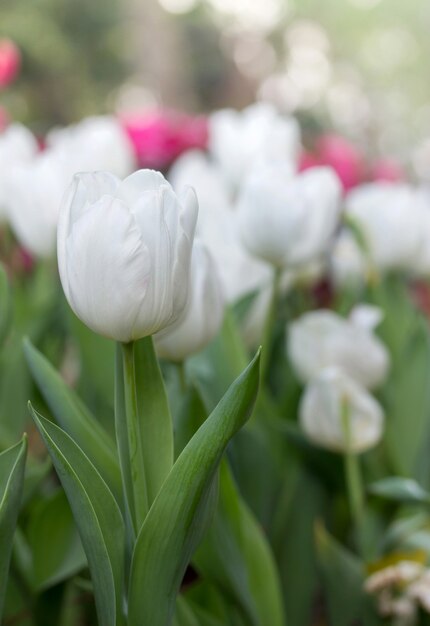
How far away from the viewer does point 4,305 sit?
0.54 meters

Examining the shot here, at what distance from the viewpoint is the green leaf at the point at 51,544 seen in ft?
1.96

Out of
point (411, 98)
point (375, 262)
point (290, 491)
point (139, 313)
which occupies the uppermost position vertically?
point (139, 313)

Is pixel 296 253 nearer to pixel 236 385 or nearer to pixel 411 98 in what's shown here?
pixel 236 385

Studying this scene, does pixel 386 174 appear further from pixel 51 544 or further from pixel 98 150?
pixel 51 544

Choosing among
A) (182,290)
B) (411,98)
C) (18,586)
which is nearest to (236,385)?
(182,290)

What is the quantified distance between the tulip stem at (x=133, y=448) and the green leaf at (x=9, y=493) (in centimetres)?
5

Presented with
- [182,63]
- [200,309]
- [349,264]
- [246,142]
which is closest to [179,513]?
[200,309]

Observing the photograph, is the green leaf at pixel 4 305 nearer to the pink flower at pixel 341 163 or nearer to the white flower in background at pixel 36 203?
the white flower in background at pixel 36 203

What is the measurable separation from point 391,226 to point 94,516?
530 millimetres

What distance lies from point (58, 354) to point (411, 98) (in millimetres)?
15428

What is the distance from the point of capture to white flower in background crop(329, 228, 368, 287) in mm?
943

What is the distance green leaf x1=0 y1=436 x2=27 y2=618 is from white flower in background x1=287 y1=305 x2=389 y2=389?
0.32 meters

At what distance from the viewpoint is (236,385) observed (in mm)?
411

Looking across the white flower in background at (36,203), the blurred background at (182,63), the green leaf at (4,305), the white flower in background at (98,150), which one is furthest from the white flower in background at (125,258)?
the blurred background at (182,63)
